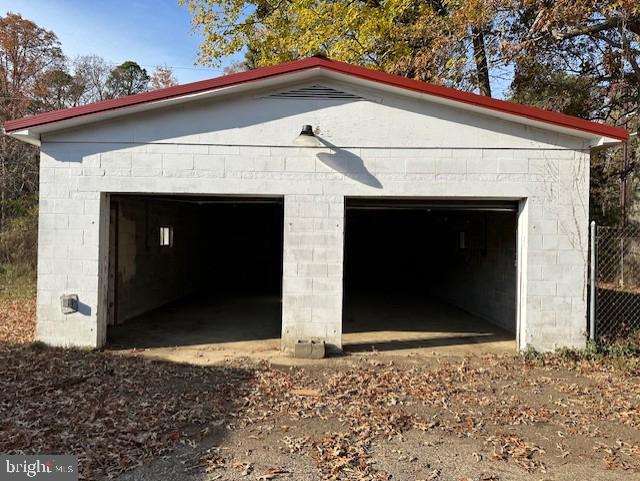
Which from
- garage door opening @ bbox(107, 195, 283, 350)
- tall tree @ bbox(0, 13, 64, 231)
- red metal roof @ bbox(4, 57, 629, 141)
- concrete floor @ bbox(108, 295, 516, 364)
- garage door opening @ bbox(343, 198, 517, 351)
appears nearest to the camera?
red metal roof @ bbox(4, 57, 629, 141)

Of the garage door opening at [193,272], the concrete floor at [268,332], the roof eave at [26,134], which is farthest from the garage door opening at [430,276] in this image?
the roof eave at [26,134]

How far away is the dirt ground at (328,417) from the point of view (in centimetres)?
375

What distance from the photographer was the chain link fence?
A: 7.94 m

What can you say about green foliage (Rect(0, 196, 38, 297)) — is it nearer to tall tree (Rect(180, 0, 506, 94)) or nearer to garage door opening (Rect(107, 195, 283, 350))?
garage door opening (Rect(107, 195, 283, 350))

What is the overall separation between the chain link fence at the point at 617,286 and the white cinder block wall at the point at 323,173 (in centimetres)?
79

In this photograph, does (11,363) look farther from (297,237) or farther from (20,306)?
(20,306)

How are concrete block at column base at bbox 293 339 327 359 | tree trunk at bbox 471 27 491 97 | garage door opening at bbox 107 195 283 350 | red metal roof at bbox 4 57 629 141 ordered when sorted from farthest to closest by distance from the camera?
tree trunk at bbox 471 27 491 97 < garage door opening at bbox 107 195 283 350 < concrete block at column base at bbox 293 339 327 359 < red metal roof at bbox 4 57 629 141

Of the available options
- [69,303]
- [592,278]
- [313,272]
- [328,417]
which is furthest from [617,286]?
[69,303]

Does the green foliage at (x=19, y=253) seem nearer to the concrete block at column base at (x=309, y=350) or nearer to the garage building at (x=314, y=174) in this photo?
the garage building at (x=314, y=174)

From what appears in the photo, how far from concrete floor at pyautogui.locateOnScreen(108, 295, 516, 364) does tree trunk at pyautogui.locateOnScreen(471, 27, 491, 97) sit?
657cm

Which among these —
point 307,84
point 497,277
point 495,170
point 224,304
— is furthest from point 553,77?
point 224,304

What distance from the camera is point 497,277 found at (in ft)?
31.7

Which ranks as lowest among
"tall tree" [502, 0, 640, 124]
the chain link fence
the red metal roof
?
the chain link fence

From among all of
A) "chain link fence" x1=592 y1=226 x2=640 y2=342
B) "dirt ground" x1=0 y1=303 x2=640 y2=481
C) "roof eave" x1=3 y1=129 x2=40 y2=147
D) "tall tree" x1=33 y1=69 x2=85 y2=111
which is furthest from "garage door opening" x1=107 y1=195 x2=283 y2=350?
"tall tree" x1=33 y1=69 x2=85 y2=111
